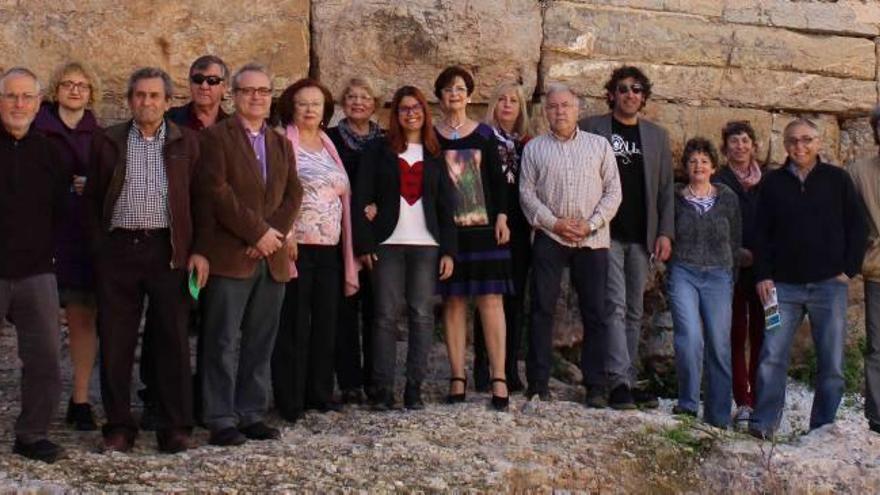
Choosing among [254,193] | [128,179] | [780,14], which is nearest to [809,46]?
[780,14]

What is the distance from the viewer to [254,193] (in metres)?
5.77

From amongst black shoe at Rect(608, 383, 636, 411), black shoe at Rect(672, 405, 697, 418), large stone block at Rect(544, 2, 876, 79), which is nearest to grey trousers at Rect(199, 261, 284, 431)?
black shoe at Rect(608, 383, 636, 411)

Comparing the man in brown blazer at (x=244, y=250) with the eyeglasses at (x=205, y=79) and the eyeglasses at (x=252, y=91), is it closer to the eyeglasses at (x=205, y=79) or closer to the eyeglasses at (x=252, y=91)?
the eyeglasses at (x=252, y=91)

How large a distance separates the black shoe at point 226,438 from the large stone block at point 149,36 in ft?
9.12

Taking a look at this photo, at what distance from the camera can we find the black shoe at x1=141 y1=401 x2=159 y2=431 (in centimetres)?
593

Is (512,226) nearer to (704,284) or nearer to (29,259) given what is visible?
(704,284)

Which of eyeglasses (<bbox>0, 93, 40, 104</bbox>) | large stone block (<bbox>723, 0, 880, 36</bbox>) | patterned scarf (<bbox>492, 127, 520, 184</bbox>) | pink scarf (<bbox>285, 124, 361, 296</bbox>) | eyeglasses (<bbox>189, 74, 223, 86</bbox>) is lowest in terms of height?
pink scarf (<bbox>285, 124, 361, 296</bbox>)

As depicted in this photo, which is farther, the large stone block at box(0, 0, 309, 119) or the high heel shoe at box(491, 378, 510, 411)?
the large stone block at box(0, 0, 309, 119)

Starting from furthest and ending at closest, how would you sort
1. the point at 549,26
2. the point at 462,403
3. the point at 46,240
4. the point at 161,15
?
the point at 549,26 < the point at 161,15 < the point at 462,403 < the point at 46,240

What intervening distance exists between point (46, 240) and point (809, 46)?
18.3 ft

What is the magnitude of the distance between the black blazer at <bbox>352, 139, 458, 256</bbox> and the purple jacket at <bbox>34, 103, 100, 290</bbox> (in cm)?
137

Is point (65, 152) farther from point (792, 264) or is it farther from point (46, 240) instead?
point (792, 264)

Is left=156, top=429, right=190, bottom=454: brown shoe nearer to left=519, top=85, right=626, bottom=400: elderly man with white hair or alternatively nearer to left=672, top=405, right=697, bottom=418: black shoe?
left=519, top=85, right=626, bottom=400: elderly man with white hair

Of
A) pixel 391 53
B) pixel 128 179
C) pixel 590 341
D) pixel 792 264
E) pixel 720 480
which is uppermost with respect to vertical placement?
pixel 391 53
